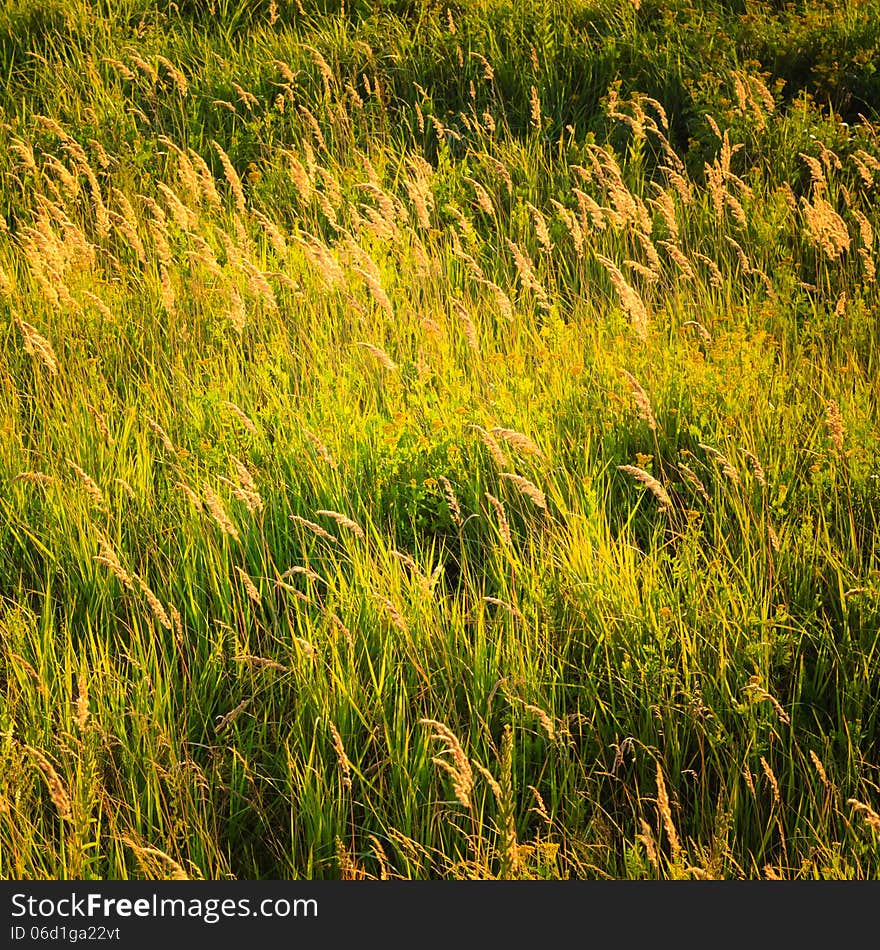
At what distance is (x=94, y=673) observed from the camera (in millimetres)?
2324

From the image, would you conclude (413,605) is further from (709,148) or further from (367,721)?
(709,148)

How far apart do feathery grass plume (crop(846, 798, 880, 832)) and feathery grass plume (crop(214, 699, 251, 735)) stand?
126 centimetres

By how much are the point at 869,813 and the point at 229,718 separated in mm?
1395

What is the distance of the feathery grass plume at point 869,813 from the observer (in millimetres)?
1665

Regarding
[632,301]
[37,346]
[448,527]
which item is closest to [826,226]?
[632,301]

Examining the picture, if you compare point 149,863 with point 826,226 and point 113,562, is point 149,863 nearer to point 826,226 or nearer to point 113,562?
point 113,562

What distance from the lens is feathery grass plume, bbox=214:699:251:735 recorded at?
205 cm

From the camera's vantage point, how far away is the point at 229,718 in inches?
80.7

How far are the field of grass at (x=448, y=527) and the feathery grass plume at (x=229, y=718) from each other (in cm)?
2

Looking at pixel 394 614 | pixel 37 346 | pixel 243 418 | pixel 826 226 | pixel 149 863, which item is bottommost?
pixel 149 863

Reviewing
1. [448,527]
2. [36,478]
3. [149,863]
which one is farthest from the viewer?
[448,527]

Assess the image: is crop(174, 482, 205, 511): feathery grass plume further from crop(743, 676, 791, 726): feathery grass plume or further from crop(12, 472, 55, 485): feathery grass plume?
crop(743, 676, 791, 726): feathery grass plume

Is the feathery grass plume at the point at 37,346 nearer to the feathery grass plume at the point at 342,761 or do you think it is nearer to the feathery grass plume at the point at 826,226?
the feathery grass plume at the point at 342,761

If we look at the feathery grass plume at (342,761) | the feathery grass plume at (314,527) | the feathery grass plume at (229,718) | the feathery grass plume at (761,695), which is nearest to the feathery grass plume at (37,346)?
the feathery grass plume at (314,527)
